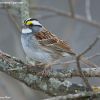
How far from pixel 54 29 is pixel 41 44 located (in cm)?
309

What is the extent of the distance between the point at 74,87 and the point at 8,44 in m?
3.08

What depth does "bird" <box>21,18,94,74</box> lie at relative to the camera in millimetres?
4305

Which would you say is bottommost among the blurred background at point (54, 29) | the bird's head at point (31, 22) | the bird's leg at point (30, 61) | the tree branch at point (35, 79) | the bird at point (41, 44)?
the tree branch at point (35, 79)

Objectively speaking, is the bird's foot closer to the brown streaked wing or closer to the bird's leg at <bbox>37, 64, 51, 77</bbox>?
the bird's leg at <bbox>37, 64, 51, 77</bbox>

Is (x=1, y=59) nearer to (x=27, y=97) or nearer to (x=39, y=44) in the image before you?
(x=39, y=44)

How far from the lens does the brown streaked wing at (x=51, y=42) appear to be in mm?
4383

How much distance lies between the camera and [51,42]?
174 inches

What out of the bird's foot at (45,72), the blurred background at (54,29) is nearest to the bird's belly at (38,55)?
the bird's foot at (45,72)

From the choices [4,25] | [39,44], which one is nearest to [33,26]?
[39,44]

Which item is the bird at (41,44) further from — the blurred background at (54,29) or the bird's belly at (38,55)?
the blurred background at (54,29)

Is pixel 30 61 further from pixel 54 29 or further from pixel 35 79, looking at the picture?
pixel 54 29

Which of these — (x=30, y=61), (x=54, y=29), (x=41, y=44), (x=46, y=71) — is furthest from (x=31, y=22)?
(x=54, y=29)

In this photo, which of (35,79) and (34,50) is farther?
(34,50)

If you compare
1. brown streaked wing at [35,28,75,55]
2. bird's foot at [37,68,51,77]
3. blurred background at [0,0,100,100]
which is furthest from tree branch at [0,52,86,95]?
blurred background at [0,0,100,100]
